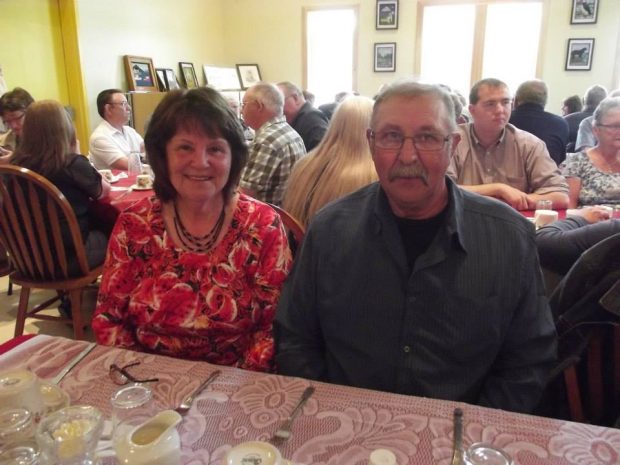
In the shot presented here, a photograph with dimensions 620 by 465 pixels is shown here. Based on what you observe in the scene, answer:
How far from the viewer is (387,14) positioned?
757cm

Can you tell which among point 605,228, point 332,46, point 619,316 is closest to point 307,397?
point 619,316

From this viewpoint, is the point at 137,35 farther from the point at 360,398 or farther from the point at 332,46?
the point at 360,398

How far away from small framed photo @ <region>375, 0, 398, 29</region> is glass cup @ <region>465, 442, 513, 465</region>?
25.2 feet

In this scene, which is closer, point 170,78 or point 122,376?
point 122,376

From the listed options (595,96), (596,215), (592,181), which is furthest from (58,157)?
(595,96)

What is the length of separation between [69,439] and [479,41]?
790cm

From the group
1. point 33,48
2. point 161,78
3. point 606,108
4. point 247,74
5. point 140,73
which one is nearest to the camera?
point 606,108

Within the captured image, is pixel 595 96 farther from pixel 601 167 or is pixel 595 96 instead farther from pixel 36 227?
pixel 36 227

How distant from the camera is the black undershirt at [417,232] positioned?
1.22 metres

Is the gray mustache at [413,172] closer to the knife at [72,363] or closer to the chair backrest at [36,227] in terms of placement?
the knife at [72,363]

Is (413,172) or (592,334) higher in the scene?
(413,172)

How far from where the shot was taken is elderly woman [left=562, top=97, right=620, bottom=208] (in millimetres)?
2625

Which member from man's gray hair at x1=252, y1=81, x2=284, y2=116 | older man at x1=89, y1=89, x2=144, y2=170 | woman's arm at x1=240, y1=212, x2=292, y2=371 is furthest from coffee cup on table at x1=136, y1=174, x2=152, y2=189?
woman's arm at x1=240, y1=212, x2=292, y2=371

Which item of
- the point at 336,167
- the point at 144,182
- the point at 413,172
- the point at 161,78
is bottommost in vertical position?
the point at 144,182
